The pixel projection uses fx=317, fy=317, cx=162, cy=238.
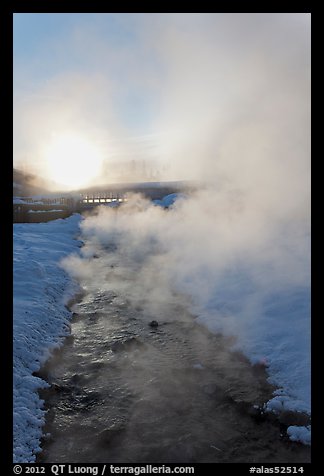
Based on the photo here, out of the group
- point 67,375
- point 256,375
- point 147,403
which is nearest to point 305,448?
point 256,375

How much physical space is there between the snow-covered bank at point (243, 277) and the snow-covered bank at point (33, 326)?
1939mm

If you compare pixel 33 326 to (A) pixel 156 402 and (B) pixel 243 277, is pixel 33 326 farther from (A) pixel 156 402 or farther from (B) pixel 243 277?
(B) pixel 243 277

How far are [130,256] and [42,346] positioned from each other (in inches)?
459

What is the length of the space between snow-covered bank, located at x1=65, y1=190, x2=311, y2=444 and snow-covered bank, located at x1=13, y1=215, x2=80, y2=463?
1.94 m

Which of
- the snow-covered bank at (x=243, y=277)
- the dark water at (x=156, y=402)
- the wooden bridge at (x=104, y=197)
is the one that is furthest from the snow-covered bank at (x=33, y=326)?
the wooden bridge at (x=104, y=197)

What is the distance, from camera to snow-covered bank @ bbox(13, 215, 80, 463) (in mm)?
4734

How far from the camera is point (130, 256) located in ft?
60.5

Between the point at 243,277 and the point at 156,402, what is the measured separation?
659 centimetres

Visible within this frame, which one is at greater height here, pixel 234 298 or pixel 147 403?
pixel 234 298

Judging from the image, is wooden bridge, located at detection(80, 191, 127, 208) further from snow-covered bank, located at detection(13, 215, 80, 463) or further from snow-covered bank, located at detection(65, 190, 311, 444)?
snow-covered bank, located at detection(13, 215, 80, 463)

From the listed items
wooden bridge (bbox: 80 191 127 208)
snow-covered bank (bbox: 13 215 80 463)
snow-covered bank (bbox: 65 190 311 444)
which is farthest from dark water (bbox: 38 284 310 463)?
wooden bridge (bbox: 80 191 127 208)

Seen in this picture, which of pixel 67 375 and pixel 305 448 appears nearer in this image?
pixel 305 448

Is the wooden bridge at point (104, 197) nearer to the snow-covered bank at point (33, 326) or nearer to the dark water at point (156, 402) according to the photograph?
the snow-covered bank at point (33, 326)

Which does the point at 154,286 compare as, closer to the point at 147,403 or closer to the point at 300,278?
the point at 300,278
